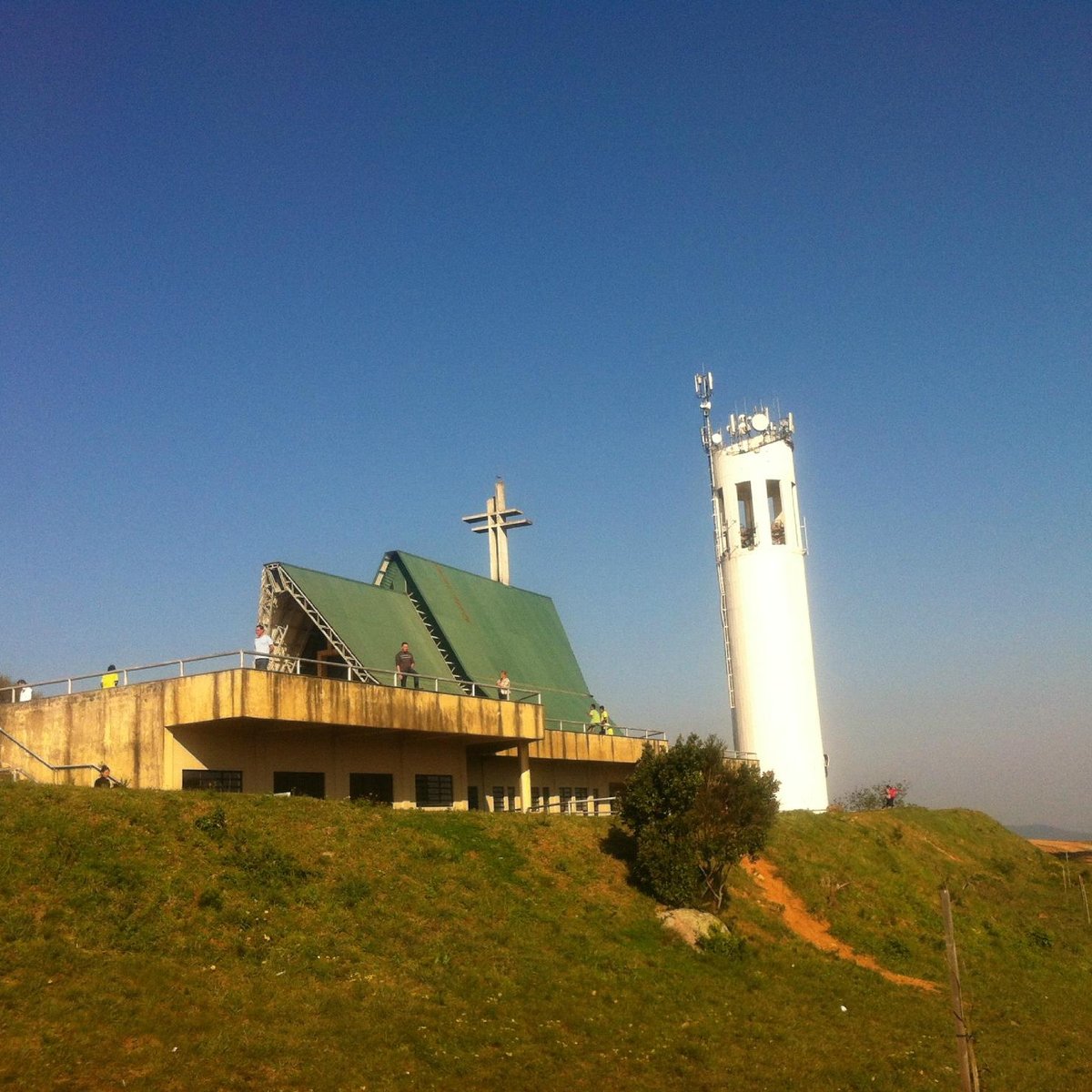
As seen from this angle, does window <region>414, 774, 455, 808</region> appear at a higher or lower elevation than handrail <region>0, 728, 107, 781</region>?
lower

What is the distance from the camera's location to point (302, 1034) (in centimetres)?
1531

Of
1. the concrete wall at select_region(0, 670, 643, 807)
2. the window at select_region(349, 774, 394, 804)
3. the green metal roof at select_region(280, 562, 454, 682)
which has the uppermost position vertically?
the green metal roof at select_region(280, 562, 454, 682)

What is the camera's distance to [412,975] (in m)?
18.4

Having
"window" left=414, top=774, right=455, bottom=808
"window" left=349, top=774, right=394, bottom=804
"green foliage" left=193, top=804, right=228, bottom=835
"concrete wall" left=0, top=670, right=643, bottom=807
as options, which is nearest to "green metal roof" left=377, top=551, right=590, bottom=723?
"window" left=414, top=774, right=455, bottom=808

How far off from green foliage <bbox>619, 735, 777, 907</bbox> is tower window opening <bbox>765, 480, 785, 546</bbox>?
933 inches

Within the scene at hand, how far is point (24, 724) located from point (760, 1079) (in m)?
19.8

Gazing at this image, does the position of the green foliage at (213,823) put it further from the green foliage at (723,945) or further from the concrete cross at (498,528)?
the concrete cross at (498,528)

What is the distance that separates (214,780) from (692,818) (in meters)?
11.5

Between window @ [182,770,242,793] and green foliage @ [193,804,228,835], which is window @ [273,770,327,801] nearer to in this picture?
window @ [182,770,242,793]

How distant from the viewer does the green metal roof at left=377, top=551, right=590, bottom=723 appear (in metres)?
39.9

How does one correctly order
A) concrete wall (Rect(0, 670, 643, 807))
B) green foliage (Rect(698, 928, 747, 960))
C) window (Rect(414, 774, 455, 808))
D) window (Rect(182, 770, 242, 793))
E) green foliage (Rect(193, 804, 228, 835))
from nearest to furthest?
green foliage (Rect(193, 804, 228, 835))
green foliage (Rect(698, 928, 747, 960))
concrete wall (Rect(0, 670, 643, 807))
window (Rect(182, 770, 242, 793))
window (Rect(414, 774, 455, 808))

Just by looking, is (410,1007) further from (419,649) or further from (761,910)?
(419,649)

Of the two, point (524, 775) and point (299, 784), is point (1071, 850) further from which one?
point (299, 784)

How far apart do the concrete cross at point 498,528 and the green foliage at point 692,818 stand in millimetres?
22561
